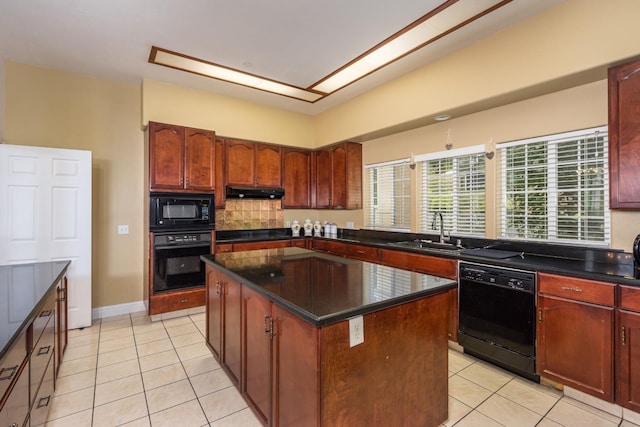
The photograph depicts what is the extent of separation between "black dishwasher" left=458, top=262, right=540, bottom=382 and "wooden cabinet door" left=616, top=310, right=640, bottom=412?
47 cm

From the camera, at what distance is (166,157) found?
148 inches

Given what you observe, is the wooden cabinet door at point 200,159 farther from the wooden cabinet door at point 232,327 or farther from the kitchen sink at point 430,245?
the kitchen sink at point 430,245

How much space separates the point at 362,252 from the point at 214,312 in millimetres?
2048

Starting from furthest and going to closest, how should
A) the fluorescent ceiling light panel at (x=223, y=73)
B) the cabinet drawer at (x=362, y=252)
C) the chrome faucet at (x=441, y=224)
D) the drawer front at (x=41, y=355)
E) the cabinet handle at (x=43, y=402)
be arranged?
the cabinet drawer at (x=362, y=252) → the chrome faucet at (x=441, y=224) → the fluorescent ceiling light panel at (x=223, y=73) → the cabinet handle at (x=43, y=402) → the drawer front at (x=41, y=355)

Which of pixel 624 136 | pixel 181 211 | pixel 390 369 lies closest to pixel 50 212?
pixel 181 211

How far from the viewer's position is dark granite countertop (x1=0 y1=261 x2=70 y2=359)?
1.24 m

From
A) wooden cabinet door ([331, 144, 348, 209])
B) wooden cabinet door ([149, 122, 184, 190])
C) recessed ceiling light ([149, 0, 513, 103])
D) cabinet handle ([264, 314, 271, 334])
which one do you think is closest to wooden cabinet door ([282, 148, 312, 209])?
wooden cabinet door ([331, 144, 348, 209])

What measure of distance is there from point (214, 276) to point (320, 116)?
3537 millimetres

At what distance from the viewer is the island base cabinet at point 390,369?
1.33 m

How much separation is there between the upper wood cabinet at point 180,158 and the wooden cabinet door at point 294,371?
2.82 m

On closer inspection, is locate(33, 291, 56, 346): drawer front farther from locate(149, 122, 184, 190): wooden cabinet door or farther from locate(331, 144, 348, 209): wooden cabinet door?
locate(331, 144, 348, 209): wooden cabinet door

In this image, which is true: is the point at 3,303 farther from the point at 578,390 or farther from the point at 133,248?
the point at 578,390

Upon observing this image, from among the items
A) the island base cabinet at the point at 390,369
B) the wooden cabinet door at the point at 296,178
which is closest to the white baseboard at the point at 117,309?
the wooden cabinet door at the point at 296,178

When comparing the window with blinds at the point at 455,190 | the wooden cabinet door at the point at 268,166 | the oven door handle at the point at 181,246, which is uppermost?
the wooden cabinet door at the point at 268,166
